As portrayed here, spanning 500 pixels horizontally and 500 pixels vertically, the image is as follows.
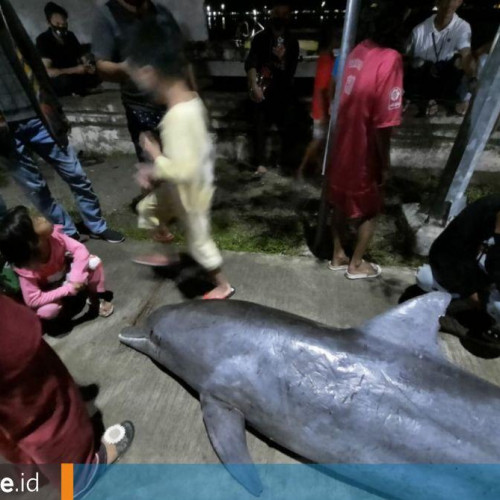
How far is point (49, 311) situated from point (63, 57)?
5.96 m

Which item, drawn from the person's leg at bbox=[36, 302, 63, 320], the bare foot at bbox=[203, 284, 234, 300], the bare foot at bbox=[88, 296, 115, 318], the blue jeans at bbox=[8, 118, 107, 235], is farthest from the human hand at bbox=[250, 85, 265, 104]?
the person's leg at bbox=[36, 302, 63, 320]

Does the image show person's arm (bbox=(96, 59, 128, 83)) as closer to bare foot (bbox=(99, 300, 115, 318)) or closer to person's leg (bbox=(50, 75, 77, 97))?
bare foot (bbox=(99, 300, 115, 318))

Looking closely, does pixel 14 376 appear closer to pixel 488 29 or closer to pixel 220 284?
pixel 220 284

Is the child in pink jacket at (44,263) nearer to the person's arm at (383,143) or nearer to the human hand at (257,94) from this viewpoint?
the person's arm at (383,143)

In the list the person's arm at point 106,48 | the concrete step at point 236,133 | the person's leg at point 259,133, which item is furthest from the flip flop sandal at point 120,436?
the concrete step at point 236,133

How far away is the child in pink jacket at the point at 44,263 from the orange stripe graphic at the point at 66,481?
124 cm

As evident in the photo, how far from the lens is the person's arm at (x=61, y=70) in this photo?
671cm

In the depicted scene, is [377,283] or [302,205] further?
[302,205]

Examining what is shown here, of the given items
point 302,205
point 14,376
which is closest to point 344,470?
point 14,376

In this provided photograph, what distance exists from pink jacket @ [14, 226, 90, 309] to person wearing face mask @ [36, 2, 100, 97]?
17.3ft

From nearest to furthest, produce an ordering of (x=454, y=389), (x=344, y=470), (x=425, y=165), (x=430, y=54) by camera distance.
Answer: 1. (x=454, y=389)
2. (x=344, y=470)
3. (x=430, y=54)
4. (x=425, y=165)

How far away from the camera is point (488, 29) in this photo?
763 cm

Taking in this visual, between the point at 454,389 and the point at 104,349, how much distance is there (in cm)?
Answer: 238

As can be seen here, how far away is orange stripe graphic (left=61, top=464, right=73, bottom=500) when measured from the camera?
1875 mm
